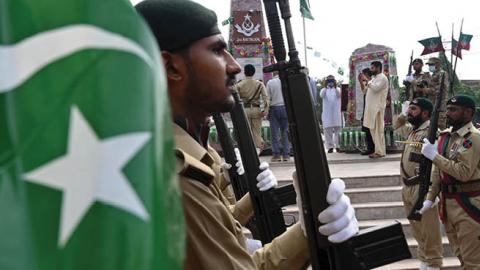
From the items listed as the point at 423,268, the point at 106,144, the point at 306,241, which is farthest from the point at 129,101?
the point at 423,268

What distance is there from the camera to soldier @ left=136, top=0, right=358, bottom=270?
1.50 m

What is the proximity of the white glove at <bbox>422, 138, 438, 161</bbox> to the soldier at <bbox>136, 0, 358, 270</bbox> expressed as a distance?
173 inches

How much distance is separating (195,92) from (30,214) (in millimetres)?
1074

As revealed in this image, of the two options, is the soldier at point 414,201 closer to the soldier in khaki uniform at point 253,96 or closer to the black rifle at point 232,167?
the black rifle at point 232,167

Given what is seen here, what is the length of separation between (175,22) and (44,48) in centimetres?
99

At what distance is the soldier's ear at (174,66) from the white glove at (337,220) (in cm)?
75

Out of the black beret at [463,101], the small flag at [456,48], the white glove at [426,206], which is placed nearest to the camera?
the black beret at [463,101]

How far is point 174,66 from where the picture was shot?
1610mm

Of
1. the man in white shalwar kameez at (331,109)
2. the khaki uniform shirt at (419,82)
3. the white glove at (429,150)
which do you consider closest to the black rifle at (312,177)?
the white glove at (429,150)

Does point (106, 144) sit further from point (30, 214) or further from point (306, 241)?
point (306, 241)

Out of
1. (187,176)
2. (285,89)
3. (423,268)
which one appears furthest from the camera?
(423,268)

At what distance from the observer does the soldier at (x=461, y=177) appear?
18.2ft

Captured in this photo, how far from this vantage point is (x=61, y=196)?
1.93 ft

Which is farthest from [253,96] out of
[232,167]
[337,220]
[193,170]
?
[193,170]
